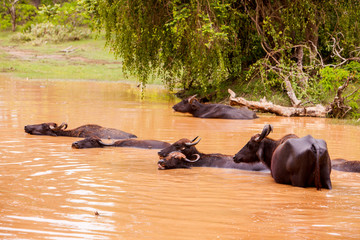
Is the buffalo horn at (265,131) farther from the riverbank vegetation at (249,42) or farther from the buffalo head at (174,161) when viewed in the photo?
the riverbank vegetation at (249,42)

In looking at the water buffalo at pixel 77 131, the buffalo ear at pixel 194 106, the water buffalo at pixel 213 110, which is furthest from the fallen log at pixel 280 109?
the water buffalo at pixel 77 131

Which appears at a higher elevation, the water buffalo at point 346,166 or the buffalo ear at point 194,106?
the buffalo ear at point 194,106

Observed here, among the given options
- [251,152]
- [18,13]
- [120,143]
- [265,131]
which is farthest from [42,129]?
[18,13]

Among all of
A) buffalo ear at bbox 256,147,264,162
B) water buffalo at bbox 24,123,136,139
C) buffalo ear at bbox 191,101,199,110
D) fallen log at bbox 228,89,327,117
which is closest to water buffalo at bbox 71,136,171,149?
water buffalo at bbox 24,123,136,139

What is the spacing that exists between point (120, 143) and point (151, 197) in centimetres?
406

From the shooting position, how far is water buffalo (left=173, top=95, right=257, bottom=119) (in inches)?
602

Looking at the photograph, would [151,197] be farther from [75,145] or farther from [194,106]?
[194,106]

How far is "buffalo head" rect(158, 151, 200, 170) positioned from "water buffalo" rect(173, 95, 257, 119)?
22.7ft

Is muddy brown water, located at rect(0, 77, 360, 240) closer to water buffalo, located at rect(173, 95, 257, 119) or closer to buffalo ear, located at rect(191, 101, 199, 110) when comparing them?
water buffalo, located at rect(173, 95, 257, 119)

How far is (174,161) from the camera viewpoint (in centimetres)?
827

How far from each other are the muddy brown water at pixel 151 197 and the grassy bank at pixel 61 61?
20.5 m

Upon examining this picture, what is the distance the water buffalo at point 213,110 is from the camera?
15.3 m

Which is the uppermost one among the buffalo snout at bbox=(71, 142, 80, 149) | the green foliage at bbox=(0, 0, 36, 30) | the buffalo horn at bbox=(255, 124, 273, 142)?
the green foliage at bbox=(0, 0, 36, 30)

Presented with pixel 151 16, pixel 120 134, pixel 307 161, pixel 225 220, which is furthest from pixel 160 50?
pixel 225 220
